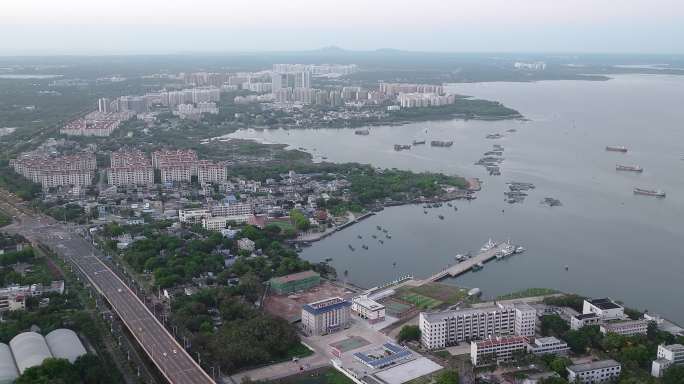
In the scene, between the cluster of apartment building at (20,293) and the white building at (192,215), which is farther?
the white building at (192,215)

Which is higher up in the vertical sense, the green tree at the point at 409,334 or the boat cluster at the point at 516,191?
the boat cluster at the point at 516,191

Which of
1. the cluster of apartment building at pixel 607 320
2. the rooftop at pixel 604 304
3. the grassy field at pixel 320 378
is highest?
the rooftop at pixel 604 304

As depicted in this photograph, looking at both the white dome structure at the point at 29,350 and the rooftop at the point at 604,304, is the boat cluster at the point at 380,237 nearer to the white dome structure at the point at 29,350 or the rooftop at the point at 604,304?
the rooftop at the point at 604,304

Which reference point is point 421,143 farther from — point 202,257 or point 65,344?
point 65,344

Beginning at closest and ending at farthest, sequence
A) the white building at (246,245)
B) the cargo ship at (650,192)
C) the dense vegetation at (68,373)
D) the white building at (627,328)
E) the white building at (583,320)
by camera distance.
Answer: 1. the dense vegetation at (68,373)
2. the white building at (627,328)
3. the white building at (583,320)
4. the white building at (246,245)
5. the cargo ship at (650,192)

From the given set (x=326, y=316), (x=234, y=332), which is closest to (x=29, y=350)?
(x=234, y=332)

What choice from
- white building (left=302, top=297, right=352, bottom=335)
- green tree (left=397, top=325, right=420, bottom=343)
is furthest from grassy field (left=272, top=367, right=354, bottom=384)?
green tree (left=397, top=325, right=420, bottom=343)

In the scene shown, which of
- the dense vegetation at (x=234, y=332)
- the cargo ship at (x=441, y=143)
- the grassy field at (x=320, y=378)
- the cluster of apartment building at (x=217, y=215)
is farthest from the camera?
the cargo ship at (x=441, y=143)

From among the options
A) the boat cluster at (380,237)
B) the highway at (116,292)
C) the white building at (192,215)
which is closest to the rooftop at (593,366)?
the highway at (116,292)
